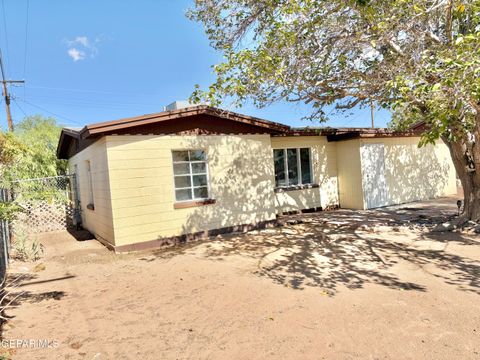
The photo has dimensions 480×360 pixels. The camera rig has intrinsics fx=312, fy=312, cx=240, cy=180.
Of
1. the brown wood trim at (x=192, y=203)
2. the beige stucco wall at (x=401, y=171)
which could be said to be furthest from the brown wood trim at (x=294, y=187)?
the brown wood trim at (x=192, y=203)

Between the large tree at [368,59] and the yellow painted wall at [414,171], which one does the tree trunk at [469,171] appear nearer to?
the large tree at [368,59]

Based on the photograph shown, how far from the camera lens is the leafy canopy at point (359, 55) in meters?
5.48

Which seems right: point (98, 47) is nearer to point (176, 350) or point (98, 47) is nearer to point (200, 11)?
point (200, 11)

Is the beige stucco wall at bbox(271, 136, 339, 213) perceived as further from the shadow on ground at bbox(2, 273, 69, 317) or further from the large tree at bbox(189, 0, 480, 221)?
the shadow on ground at bbox(2, 273, 69, 317)

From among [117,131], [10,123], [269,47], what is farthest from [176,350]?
[10,123]

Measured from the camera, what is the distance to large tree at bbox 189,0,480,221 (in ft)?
17.9

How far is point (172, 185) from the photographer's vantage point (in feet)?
26.1

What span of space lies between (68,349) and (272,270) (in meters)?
3.37

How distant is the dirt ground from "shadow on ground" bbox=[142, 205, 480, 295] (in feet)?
0.10

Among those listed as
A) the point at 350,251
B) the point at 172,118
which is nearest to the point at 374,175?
the point at 350,251

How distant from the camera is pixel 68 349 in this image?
3324mm

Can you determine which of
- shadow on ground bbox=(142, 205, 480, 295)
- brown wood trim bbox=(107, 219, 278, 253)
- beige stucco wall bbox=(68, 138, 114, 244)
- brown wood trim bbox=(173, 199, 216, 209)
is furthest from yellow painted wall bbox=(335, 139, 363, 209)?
beige stucco wall bbox=(68, 138, 114, 244)

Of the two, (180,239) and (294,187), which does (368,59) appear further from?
(180,239)

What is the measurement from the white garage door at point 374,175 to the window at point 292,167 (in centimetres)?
195
